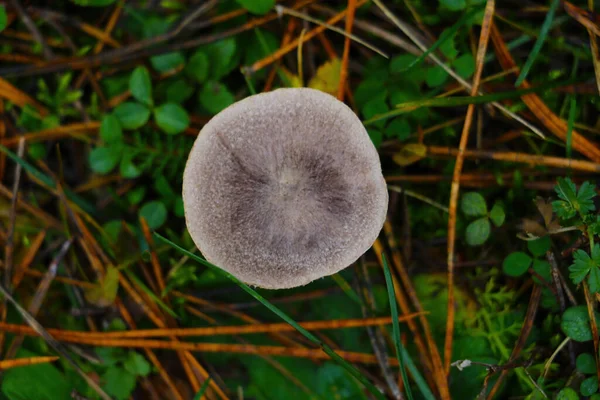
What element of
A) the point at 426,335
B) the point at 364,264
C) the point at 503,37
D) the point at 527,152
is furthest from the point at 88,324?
the point at 503,37

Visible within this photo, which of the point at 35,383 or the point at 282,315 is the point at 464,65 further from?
the point at 35,383

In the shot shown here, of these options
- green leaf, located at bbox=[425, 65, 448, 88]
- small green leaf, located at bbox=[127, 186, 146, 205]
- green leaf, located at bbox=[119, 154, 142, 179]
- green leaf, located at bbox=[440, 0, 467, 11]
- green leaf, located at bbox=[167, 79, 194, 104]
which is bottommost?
small green leaf, located at bbox=[127, 186, 146, 205]

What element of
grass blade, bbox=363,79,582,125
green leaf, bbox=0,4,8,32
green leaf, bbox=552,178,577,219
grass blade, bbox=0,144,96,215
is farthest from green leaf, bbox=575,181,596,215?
green leaf, bbox=0,4,8,32

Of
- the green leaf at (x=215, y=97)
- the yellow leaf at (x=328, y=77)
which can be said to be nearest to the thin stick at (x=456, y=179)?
the yellow leaf at (x=328, y=77)

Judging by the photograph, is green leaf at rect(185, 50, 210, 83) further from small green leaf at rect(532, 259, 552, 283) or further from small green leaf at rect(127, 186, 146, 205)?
small green leaf at rect(532, 259, 552, 283)

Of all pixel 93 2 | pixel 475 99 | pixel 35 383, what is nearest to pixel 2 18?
pixel 93 2

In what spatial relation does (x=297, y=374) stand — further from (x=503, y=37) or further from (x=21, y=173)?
(x=503, y=37)

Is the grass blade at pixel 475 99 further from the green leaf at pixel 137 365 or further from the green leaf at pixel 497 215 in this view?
the green leaf at pixel 137 365
